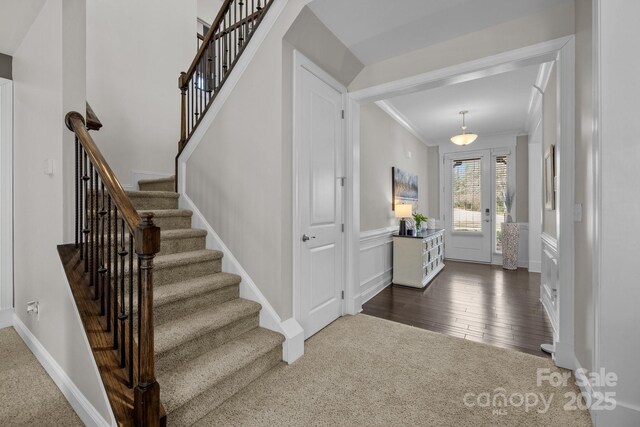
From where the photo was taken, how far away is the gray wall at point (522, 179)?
601 cm

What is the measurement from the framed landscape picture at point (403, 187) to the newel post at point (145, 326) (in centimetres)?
405

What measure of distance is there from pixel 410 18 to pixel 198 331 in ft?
9.19

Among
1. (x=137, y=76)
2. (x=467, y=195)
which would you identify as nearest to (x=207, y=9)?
(x=137, y=76)

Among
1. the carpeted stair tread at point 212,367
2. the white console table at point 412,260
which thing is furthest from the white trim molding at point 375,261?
the carpeted stair tread at point 212,367

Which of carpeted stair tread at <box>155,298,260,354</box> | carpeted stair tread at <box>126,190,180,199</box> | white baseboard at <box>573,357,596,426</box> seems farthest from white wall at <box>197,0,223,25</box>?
white baseboard at <box>573,357,596,426</box>

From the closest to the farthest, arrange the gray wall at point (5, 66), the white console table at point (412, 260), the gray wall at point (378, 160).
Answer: the gray wall at point (5, 66), the gray wall at point (378, 160), the white console table at point (412, 260)

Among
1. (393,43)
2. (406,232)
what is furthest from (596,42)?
(406,232)

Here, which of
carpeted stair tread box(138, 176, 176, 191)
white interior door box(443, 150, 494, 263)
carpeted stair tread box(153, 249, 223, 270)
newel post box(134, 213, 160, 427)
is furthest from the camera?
white interior door box(443, 150, 494, 263)

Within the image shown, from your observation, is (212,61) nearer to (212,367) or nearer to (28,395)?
(212,367)

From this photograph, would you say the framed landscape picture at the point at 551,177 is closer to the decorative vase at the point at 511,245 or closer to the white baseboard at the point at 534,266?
the decorative vase at the point at 511,245

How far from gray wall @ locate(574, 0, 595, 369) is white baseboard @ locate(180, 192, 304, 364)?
6.09 feet

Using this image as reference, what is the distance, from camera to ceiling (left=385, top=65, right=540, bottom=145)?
388cm

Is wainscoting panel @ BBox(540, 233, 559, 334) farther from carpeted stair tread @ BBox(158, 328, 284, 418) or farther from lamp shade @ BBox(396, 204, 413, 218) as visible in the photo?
carpeted stair tread @ BBox(158, 328, 284, 418)

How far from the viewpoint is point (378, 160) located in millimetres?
4422
